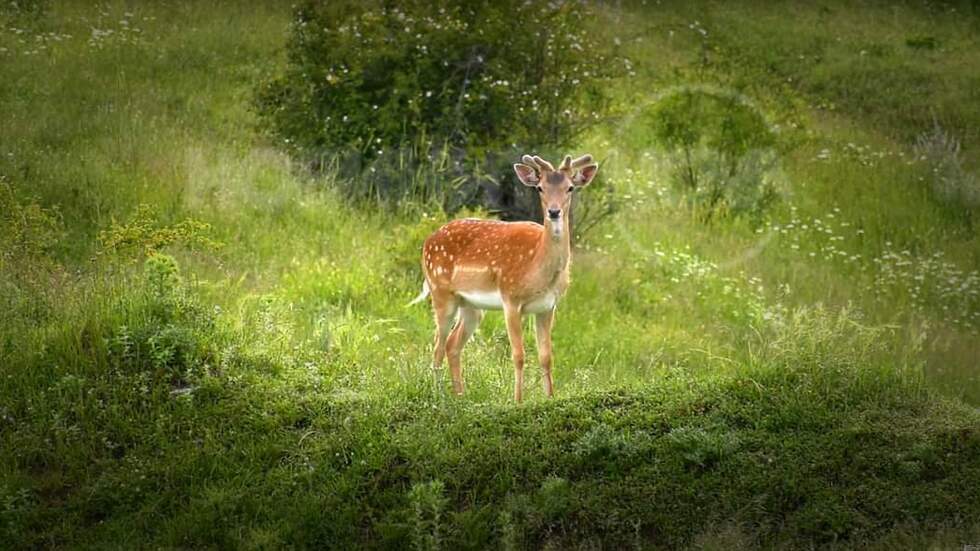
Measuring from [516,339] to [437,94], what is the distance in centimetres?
773

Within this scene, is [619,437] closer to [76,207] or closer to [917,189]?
[76,207]

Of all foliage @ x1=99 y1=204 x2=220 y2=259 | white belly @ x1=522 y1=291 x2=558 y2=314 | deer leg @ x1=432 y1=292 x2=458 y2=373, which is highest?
white belly @ x1=522 y1=291 x2=558 y2=314

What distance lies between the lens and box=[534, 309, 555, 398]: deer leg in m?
9.72

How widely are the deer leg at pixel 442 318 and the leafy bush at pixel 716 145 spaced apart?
356 inches

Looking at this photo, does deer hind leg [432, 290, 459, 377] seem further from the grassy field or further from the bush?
the bush

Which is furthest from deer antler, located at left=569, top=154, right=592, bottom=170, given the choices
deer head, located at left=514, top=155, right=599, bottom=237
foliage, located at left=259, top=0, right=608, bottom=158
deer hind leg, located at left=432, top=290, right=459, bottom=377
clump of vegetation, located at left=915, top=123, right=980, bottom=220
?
clump of vegetation, located at left=915, top=123, right=980, bottom=220

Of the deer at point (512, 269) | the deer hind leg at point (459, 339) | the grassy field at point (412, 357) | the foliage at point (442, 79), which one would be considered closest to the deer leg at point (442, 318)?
the deer at point (512, 269)

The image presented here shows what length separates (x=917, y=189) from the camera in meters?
19.7

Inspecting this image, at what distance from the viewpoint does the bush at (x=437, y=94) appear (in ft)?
53.0

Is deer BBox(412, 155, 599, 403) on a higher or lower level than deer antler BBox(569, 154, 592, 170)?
lower

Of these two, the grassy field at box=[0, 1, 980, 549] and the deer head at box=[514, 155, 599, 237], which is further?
the deer head at box=[514, 155, 599, 237]

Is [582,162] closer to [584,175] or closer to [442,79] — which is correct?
[584,175]

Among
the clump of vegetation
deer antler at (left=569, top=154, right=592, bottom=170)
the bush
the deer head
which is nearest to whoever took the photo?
the deer head

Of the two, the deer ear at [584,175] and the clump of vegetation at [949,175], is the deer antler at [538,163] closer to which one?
the deer ear at [584,175]
